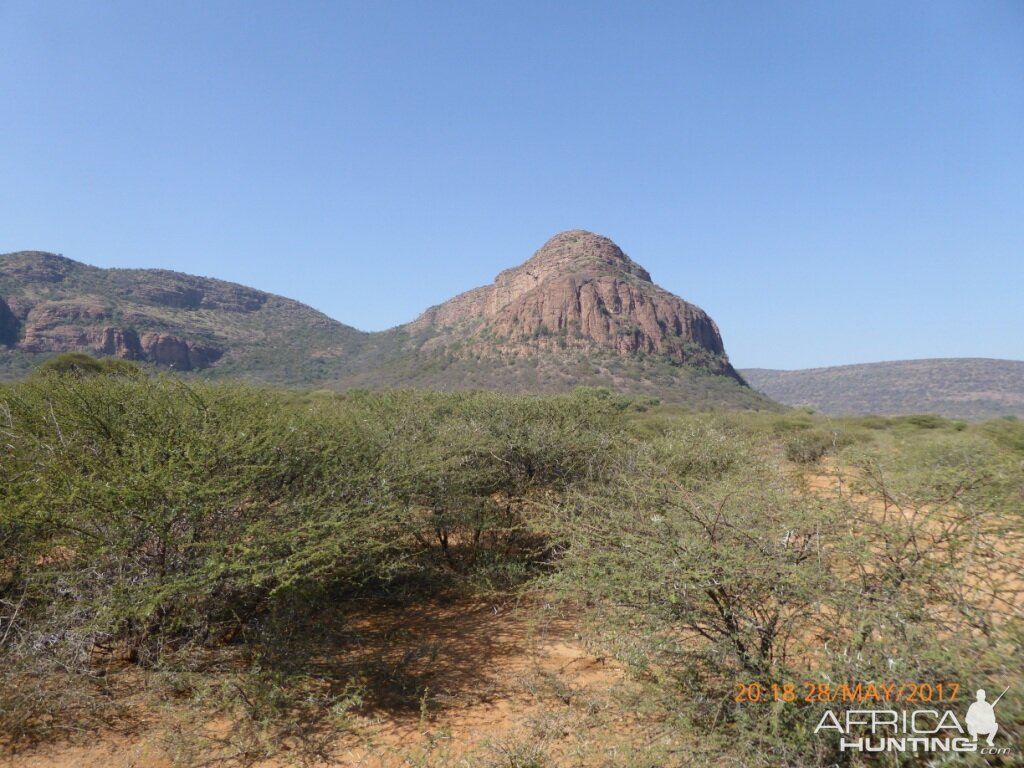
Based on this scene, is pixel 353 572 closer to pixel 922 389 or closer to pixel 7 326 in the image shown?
pixel 7 326

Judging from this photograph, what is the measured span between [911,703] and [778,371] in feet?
508

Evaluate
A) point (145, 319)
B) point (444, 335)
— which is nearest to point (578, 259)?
point (444, 335)

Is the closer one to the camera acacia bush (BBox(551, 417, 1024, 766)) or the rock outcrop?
acacia bush (BBox(551, 417, 1024, 766))

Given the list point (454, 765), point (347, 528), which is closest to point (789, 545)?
point (454, 765)

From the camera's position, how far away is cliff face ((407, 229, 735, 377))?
8100 centimetres

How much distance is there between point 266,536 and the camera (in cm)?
532

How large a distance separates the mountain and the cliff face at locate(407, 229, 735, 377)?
0.26 meters

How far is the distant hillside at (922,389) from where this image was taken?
7681 centimetres

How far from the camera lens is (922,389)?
86438 millimetres

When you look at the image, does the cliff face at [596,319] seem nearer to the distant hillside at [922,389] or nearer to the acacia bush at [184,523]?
the distant hillside at [922,389]

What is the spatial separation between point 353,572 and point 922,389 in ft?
358

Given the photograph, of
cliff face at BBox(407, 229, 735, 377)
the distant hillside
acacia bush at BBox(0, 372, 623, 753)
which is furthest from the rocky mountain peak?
acacia bush at BBox(0, 372, 623, 753)

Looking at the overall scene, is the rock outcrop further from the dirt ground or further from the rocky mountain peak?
the dirt ground

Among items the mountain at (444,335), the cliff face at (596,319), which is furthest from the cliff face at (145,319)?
the cliff face at (596,319)
